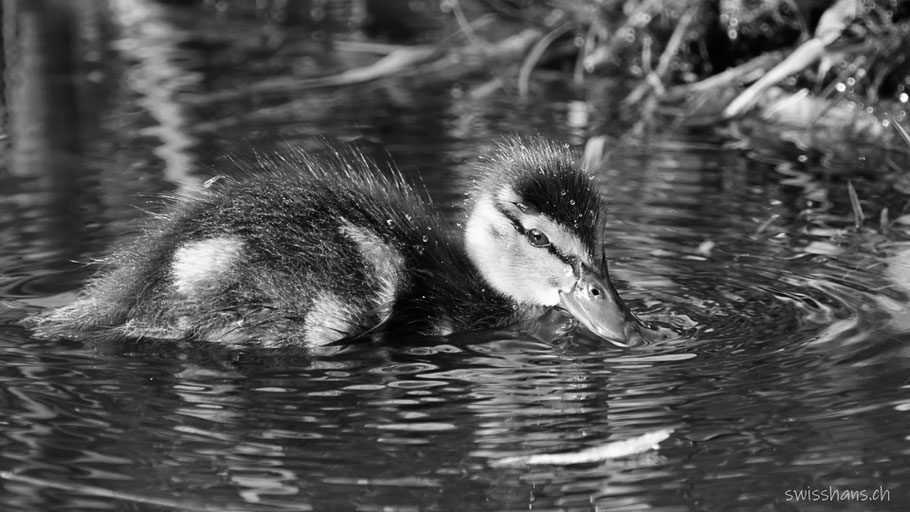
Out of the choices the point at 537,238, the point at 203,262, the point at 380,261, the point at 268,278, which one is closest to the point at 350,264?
the point at 380,261

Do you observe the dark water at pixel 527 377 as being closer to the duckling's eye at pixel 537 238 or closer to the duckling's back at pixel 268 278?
the duckling's back at pixel 268 278

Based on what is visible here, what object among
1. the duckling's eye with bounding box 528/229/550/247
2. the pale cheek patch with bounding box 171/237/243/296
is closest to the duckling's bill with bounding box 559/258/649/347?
the duckling's eye with bounding box 528/229/550/247

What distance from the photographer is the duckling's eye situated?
14.4ft

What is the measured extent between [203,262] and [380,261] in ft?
1.76

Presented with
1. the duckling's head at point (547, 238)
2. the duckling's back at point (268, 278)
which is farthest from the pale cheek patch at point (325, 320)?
the duckling's head at point (547, 238)

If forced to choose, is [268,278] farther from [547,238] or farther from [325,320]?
[547,238]

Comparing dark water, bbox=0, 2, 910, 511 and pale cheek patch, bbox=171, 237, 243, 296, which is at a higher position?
pale cheek patch, bbox=171, 237, 243, 296

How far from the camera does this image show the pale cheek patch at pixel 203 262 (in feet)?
13.1

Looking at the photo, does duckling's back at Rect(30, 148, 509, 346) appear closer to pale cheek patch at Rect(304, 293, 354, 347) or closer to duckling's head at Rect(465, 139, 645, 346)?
pale cheek patch at Rect(304, 293, 354, 347)

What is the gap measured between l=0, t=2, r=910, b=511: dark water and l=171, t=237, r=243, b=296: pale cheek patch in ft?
0.63

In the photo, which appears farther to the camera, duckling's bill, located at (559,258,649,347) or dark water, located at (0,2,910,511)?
duckling's bill, located at (559,258,649,347)

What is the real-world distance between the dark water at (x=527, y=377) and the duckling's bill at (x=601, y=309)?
0.32ft

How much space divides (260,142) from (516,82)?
1.91 m

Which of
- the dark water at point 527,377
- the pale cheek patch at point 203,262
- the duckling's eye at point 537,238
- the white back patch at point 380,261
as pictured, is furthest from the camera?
the duckling's eye at point 537,238
